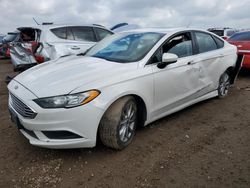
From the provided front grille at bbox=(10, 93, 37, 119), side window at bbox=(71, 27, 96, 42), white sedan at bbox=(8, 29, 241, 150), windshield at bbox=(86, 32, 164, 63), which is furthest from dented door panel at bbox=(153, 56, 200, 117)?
side window at bbox=(71, 27, 96, 42)

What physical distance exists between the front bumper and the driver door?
1101 mm

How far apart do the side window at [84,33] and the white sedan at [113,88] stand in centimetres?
326

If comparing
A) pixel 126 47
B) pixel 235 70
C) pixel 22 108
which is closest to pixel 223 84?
pixel 235 70

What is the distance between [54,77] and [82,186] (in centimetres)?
130

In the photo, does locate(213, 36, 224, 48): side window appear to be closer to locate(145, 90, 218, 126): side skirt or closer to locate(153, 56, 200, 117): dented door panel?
locate(145, 90, 218, 126): side skirt

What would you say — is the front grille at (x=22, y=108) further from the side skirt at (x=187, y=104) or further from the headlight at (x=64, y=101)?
the side skirt at (x=187, y=104)

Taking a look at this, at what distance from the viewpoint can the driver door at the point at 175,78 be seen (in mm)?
3578

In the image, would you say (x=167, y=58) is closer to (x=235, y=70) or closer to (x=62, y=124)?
(x=62, y=124)

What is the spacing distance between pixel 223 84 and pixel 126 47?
2595 millimetres

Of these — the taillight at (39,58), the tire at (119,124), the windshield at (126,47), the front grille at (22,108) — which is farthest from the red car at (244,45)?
the front grille at (22,108)

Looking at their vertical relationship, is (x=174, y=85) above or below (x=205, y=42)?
below

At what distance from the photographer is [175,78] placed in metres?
3.81

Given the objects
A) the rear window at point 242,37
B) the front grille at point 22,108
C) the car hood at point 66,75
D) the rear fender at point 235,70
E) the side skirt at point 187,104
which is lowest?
the side skirt at point 187,104

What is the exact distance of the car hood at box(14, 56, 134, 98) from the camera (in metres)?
2.81
